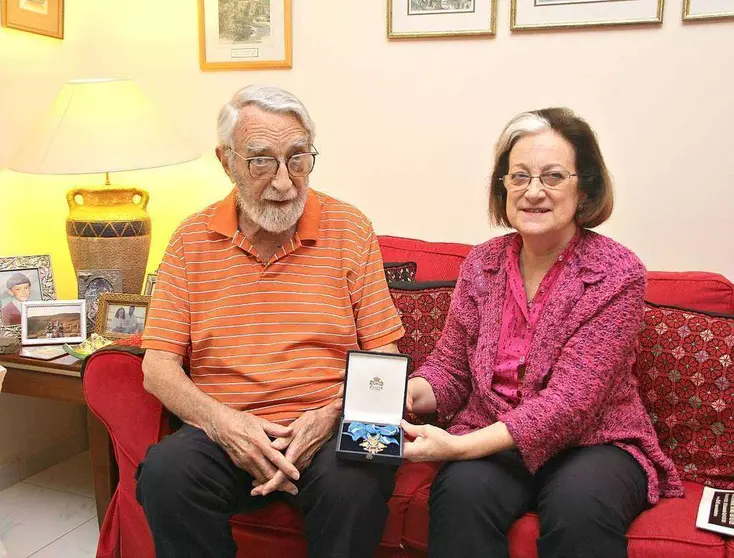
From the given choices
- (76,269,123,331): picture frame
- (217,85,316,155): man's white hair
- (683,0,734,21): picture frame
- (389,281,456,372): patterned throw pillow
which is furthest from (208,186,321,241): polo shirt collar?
(683,0,734,21): picture frame

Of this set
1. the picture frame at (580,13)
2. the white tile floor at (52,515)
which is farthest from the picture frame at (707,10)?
the white tile floor at (52,515)

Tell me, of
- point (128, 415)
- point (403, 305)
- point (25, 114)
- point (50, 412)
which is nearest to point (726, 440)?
point (403, 305)

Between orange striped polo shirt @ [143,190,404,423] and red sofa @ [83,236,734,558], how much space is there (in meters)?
0.17

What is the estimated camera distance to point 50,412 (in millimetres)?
2758

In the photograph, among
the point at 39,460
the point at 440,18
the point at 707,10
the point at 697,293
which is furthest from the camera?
the point at 39,460

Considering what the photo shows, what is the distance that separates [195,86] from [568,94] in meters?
1.30

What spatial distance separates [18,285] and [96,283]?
0.79 ft

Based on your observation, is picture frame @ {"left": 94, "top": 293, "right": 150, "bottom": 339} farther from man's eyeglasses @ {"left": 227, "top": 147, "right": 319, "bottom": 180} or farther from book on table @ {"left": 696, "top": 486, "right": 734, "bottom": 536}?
book on table @ {"left": 696, "top": 486, "right": 734, "bottom": 536}

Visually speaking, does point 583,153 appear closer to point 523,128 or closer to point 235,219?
point 523,128

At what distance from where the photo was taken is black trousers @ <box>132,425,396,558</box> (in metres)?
1.52

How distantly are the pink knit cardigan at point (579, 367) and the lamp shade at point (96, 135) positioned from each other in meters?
1.25

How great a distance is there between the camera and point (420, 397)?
1755 mm

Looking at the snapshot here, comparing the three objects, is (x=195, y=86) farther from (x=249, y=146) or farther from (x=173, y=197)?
(x=249, y=146)

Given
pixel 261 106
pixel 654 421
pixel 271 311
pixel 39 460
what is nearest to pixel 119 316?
pixel 39 460
